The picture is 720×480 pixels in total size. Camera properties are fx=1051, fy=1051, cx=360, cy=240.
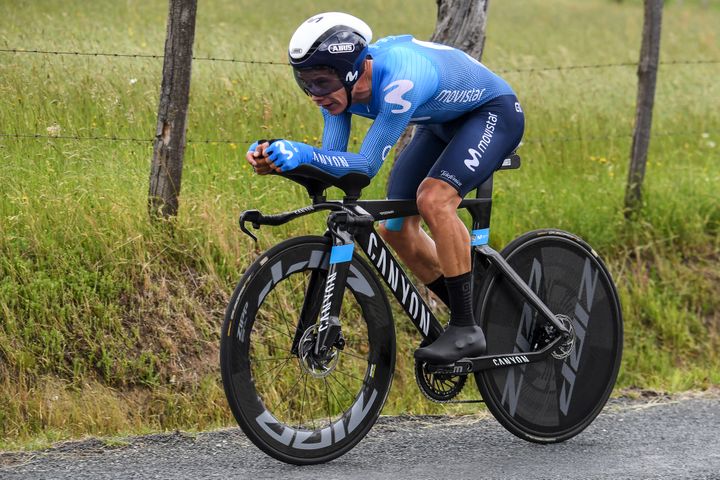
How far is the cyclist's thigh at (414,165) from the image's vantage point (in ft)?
16.3

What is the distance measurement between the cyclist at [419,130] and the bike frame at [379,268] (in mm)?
122

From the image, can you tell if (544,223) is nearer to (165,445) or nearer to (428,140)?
(428,140)

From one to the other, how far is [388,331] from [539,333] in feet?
2.85

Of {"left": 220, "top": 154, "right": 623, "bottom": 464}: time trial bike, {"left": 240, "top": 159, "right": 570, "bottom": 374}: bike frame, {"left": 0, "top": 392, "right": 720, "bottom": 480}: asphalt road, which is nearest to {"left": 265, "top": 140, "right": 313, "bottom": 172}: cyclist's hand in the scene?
{"left": 220, "top": 154, "right": 623, "bottom": 464}: time trial bike

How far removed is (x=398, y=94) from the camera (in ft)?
14.3

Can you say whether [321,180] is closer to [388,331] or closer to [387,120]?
[387,120]

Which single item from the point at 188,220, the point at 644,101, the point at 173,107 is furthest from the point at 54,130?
the point at 644,101

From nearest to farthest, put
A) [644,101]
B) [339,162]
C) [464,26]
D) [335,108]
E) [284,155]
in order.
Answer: [284,155] < [339,162] < [335,108] < [464,26] < [644,101]

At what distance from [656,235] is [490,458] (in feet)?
12.2

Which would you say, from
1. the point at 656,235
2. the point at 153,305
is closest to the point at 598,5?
the point at 656,235

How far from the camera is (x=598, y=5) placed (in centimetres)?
3450

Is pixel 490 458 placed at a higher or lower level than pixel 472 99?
lower

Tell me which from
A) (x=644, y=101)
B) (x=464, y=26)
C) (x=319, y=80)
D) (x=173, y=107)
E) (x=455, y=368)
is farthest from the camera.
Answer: (x=644, y=101)

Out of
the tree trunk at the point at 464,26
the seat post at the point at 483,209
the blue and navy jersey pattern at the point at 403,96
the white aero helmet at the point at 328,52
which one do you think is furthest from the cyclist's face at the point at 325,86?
the tree trunk at the point at 464,26
